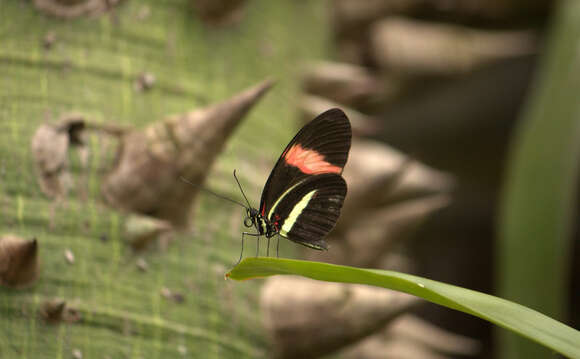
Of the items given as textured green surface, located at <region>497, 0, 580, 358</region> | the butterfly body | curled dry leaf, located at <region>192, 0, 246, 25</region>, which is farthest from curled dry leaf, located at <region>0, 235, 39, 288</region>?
textured green surface, located at <region>497, 0, 580, 358</region>

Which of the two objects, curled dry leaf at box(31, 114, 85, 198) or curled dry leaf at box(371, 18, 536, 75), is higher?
curled dry leaf at box(371, 18, 536, 75)

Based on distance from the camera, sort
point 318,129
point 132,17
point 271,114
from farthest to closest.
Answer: point 271,114 < point 132,17 < point 318,129

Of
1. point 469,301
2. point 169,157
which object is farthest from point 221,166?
point 469,301

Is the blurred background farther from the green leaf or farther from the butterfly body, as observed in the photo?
the green leaf

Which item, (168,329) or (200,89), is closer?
(168,329)

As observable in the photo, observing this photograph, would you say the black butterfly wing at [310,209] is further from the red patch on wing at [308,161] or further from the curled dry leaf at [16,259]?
the curled dry leaf at [16,259]

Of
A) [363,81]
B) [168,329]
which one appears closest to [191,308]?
[168,329]

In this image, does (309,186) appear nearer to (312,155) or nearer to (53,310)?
(312,155)

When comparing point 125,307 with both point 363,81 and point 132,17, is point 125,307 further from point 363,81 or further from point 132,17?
point 363,81

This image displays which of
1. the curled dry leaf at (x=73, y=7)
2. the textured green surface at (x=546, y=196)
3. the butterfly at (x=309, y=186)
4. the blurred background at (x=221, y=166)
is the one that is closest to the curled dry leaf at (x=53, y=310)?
the blurred background at (x=221, y=166)
